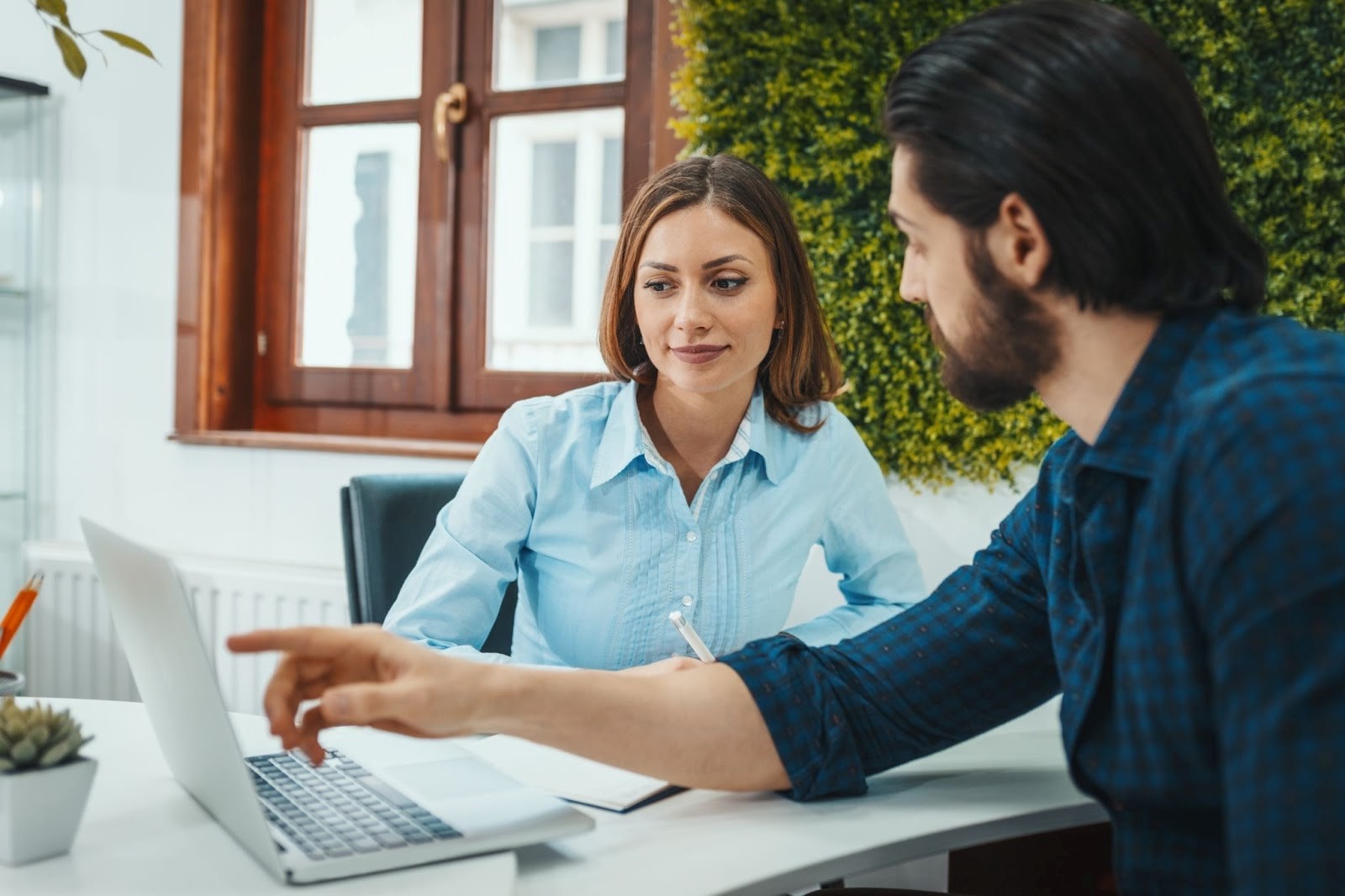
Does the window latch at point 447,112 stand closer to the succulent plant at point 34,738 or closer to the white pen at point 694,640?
the white pen at point 694,640

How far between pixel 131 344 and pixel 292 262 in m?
0.43

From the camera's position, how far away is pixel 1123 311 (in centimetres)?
83

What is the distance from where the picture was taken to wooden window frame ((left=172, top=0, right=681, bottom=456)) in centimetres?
255

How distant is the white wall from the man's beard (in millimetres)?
1924

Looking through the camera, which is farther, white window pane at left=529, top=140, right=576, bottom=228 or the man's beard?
white window pane at left=529, top=140, right=576, bottom=228

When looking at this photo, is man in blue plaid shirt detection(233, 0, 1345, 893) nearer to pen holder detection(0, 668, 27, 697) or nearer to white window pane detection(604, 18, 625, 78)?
pen holder detection(0, 668, 27, 697)

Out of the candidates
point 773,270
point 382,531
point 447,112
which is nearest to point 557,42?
point 447,112

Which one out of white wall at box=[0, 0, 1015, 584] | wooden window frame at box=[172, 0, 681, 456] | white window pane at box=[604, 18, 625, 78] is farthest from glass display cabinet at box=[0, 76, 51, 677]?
white window pane at box=[604, 18, 625, 78]

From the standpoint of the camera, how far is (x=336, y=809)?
87 centimetres

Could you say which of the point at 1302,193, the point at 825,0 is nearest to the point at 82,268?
the point at 825,0

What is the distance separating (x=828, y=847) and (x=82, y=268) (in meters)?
2.59

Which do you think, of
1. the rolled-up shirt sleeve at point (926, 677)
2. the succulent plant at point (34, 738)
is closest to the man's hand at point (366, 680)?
the succulent plant at point (34, 738)

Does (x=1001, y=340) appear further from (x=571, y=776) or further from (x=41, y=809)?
(x=41, y=809)

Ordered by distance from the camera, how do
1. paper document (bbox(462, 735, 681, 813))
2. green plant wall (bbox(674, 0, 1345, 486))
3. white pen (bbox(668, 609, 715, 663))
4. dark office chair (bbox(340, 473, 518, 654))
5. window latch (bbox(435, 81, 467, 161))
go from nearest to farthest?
paper document (bbox(462, 735, 681, 813)), white pen (bbox(668, 609, 715, 663)), dark office chair (bbox(340, 473, 518, 654)), green plant wall (bbox(674, 0, 1345, 486)), window latch (bbox(435, 81, 467, 161))
